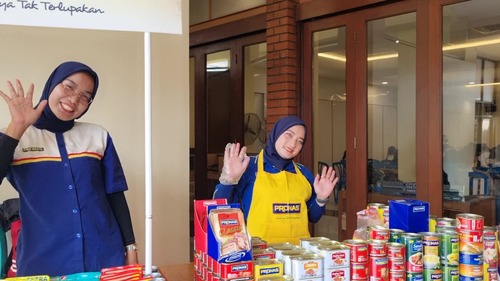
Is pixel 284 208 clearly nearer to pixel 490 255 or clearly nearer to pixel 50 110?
pixel 490 255

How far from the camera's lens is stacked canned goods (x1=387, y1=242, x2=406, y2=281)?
1425 mm

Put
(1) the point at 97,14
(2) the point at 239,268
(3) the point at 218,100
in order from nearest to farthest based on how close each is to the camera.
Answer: (2) the point at 239,268 < (1) the point at 97,14 < (3) the point at 218,100

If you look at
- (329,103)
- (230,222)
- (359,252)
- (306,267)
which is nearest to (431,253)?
(359,252)

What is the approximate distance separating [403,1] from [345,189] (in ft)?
5.53

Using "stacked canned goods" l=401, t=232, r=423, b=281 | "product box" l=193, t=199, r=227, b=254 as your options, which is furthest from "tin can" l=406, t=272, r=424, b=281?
"product box" l=193, t=199, r=227, b=254

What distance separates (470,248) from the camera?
1.55 metres

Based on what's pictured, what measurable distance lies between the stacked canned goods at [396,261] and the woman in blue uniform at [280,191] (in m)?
0.72

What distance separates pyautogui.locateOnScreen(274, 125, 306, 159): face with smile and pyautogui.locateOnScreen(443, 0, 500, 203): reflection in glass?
5.51 ft

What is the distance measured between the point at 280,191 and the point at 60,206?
1002mm

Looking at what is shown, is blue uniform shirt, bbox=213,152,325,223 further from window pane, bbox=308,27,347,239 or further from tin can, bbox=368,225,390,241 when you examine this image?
window pane, bbox=308,27,347,239

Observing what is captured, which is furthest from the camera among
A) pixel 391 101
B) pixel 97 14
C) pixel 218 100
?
pixel 218 100

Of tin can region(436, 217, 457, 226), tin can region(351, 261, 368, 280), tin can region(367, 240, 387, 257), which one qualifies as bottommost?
tin can region(351, 261, 368, 280)

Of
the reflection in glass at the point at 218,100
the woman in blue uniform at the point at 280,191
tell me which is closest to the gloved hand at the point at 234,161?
the woman in blue uniform at the point at 280,191

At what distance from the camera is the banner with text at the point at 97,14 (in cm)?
131
